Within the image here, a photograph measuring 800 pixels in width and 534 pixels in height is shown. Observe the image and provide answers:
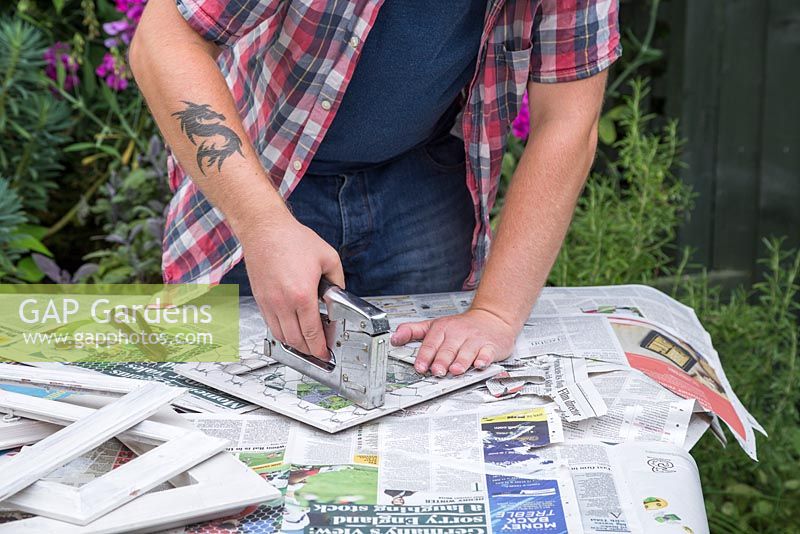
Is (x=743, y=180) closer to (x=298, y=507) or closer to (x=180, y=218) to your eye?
(x=180, y=218)

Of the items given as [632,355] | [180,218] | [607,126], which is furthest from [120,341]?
[607,126]

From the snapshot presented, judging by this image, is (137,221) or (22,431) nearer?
(22,431)

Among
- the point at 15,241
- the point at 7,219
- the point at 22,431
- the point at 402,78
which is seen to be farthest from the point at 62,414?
the point at 15,241

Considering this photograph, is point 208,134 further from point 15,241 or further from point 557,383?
point 15,241

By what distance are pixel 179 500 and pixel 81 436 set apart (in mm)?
166

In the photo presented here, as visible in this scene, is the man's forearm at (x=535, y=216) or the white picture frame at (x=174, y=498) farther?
the man's forearm at (x=535, y=216)

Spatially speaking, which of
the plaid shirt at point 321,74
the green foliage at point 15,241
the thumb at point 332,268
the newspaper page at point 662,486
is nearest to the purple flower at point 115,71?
the green foliage at point 15,241

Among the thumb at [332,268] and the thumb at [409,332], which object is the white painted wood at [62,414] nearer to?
the thumb at [332,268]

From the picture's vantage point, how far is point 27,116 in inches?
100

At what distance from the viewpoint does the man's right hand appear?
3.52 ft

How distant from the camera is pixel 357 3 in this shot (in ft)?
4.50

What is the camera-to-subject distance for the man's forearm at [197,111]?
1176 mm

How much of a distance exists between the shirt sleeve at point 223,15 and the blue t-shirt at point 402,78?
22 cm

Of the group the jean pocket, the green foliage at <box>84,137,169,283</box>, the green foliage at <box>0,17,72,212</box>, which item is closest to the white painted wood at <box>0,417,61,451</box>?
the jean pocket
